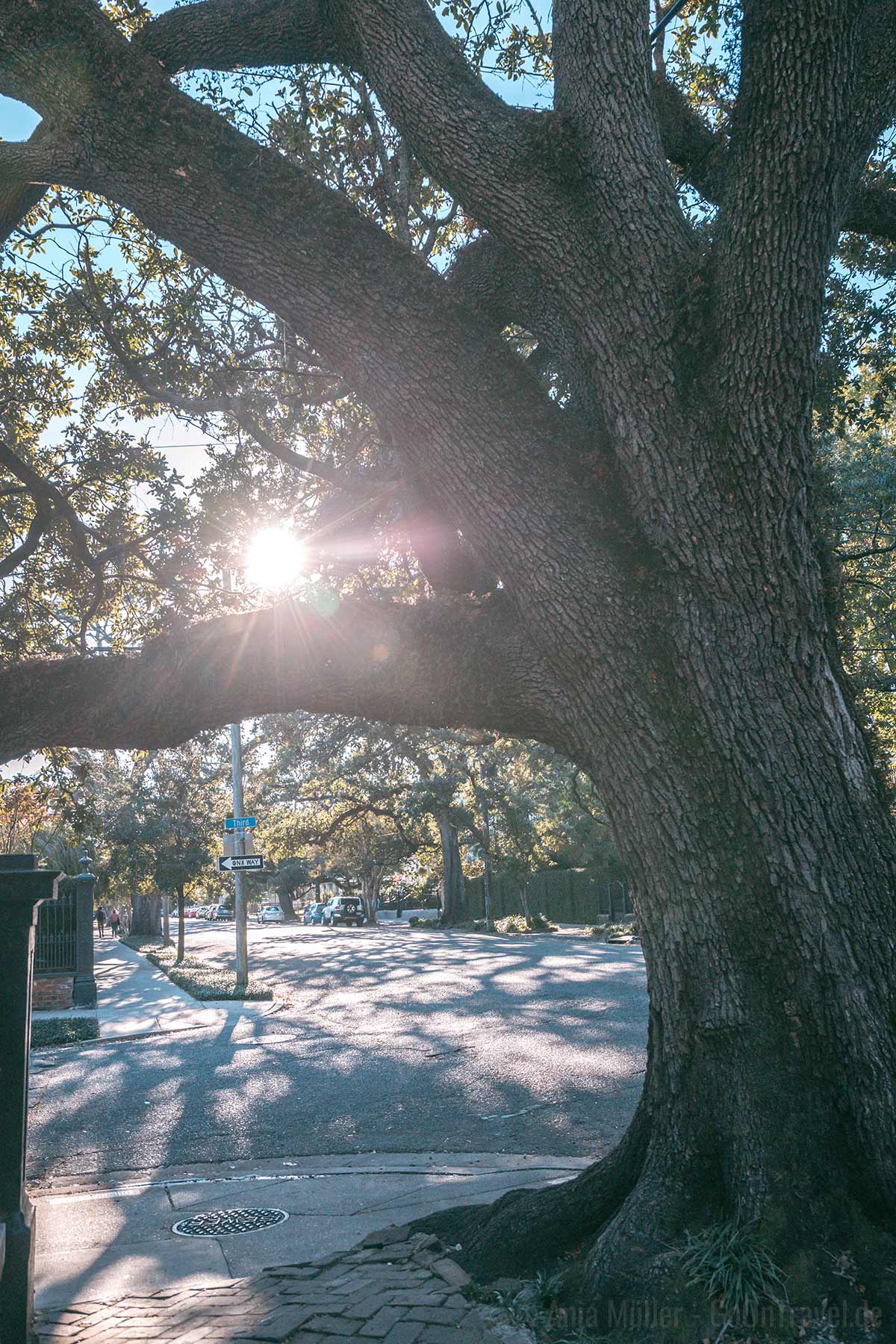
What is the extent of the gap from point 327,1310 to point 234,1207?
9.51ft

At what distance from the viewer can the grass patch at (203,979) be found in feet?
61.1

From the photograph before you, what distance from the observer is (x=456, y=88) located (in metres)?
4.56

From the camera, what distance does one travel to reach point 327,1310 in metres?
3.96

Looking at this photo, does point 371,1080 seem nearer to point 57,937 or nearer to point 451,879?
point 57,937

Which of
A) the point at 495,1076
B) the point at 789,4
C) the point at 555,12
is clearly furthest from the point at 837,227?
the point at 495,1076

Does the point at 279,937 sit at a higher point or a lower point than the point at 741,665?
lower

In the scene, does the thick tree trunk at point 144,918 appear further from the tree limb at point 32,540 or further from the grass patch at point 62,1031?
the tree limb at point 32,540

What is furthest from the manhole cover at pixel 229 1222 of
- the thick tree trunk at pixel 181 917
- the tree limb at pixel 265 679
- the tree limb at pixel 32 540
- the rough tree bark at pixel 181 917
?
the thick tree trunk at pixel 181 917

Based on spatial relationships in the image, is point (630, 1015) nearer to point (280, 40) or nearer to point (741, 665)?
point (741, 665)

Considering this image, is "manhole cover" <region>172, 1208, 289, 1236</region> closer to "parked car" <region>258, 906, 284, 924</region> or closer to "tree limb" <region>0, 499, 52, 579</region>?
"tree limb" <region>0, 499, 52, 579</region>

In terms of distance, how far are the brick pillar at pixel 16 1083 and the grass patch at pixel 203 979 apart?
14722 millimetres

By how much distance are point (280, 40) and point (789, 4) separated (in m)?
2.61

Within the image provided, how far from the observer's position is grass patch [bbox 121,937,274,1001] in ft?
61.1

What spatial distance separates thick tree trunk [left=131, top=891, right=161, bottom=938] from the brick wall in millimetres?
31741
